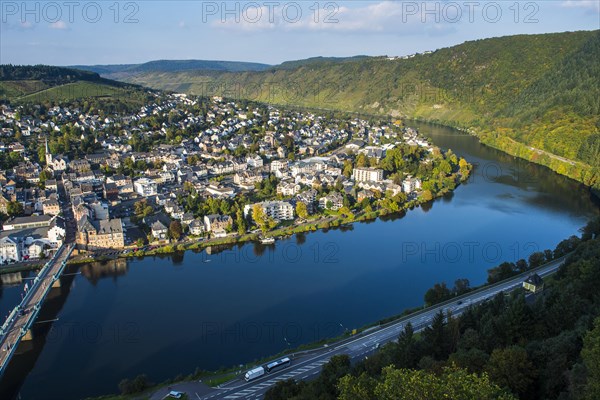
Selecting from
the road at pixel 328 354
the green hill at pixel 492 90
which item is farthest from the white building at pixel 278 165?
the road at pixel 328 354

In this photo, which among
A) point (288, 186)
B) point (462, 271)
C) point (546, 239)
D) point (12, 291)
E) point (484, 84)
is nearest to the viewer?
point (12, 291)

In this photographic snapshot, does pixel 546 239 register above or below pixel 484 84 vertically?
below

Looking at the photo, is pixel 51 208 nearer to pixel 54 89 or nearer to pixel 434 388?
pixel 434 388

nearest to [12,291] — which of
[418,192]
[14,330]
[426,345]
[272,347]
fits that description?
[14,330]

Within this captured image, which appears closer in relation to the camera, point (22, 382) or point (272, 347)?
point (22, 382)

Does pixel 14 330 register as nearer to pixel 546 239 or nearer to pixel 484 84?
pixel 546 239

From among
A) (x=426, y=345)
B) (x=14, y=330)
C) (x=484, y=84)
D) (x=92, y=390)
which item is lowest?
(x=92, y=390)

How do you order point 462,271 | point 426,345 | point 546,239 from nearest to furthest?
point 426,345 → point 462,271 → point 546,239
